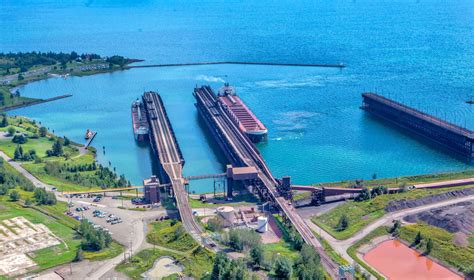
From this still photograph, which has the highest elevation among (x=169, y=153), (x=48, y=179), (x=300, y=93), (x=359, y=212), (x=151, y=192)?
(x=300, y=93)

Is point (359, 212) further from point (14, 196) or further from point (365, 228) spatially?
point (14, 196)

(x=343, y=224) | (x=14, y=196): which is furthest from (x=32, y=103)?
(x=343, y=224)

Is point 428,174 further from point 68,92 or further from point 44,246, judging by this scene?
point 68,92

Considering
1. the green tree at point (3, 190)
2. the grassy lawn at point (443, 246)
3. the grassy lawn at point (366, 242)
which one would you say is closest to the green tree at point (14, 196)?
the green tree at point (3, 190)

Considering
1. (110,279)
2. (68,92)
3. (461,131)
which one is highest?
(68,92)

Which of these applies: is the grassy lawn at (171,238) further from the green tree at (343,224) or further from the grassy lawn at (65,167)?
the grassy lawn at (65,167)

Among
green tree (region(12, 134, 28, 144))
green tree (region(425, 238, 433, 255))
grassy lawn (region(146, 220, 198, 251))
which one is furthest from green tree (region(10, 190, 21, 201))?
green tree (region(425, 238, 433, 255))

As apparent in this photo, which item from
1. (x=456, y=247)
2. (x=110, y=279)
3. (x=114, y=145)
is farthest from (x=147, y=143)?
(x=456, y=247)
